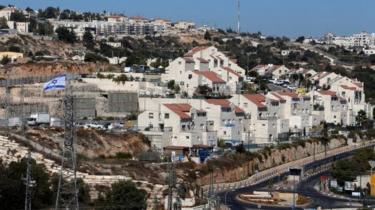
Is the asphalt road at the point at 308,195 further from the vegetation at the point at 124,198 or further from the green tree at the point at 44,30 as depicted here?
the green tree at the point at 44,30

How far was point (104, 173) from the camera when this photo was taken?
35.8 m

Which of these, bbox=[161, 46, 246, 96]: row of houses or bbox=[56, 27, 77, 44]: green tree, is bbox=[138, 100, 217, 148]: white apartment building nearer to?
bbox=[161, 46, 246, 96]: row of houses

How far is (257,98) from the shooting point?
54438 millimetres

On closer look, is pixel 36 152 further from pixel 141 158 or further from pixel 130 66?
pixel 130 66

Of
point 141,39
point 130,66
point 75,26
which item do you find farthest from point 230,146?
point 75,26

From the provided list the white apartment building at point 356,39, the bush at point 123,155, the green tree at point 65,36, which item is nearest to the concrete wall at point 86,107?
the bush at point 123,155

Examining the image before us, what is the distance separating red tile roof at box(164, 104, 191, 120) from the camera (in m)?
46.3

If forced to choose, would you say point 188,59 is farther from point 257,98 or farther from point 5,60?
point 5,60

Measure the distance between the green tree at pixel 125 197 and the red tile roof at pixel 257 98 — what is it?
2112 centimetres

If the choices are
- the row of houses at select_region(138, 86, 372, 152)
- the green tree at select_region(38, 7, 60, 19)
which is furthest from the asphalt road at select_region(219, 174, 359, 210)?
the green tree at select_region(38, 7, 60, 19)

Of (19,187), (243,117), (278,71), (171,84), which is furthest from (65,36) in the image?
(19,187)

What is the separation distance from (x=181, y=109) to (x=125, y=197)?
15.5 m

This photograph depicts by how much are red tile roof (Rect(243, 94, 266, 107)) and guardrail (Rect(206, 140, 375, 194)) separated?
4.06m

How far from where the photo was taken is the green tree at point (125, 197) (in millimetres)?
31516
